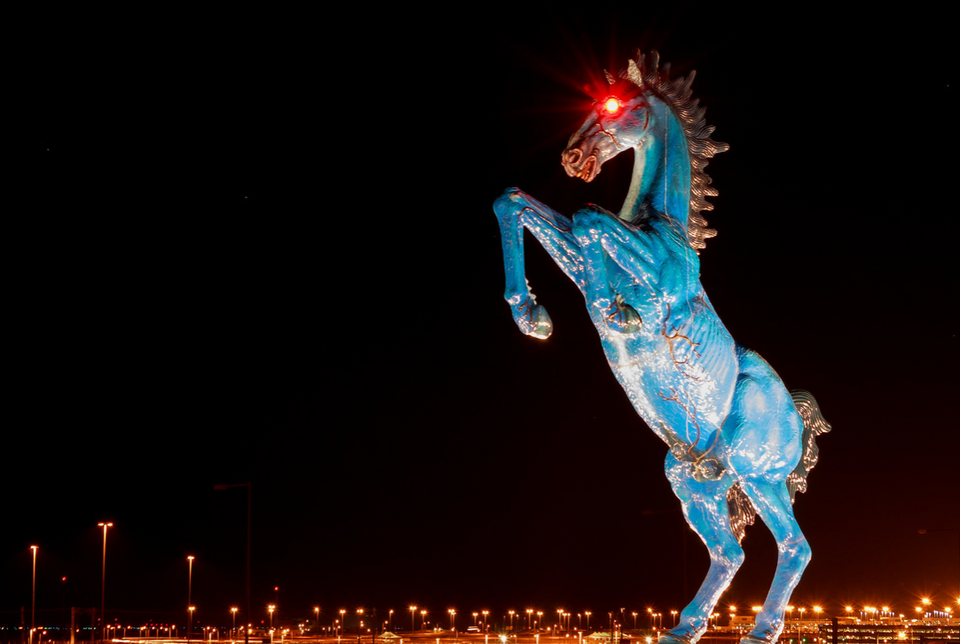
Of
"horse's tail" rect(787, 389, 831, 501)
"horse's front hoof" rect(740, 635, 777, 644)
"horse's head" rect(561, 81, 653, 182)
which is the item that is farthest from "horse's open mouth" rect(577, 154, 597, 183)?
"horse's front hoof" rect(740, 635, 777, 644)

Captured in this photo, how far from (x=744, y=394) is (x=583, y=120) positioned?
2.09 metres

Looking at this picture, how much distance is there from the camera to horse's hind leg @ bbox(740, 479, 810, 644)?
234 inches

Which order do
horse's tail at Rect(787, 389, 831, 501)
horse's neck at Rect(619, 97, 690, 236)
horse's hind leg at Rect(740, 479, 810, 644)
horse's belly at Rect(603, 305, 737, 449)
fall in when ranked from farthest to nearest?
horse's tail at Rect(787, 389, 831, 501), horse's neck at Rect(619, 97, 690, 236), horse's hind leg at Rect(740, 479, 810, 644), horse's belly at Rect(603, 305, 737, 449)

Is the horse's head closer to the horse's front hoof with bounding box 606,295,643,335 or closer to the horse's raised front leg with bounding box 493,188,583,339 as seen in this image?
the horse's raised front leg with bounding box 493,188,583,339

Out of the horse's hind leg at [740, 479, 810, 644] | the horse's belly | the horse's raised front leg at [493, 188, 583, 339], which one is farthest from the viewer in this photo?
the horse's hind leg at [740, 479, 810, 644]

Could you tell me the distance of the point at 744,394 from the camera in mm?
6066

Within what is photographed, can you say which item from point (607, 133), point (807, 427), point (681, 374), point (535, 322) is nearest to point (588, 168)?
point (607, 133)

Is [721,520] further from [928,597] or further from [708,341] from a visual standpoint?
[928,597]

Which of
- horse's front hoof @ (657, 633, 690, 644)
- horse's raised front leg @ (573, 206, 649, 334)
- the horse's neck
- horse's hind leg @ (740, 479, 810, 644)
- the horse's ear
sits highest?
the horse's ear

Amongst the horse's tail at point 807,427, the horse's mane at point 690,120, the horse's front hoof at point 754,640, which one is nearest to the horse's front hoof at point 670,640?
the horse's front hoof at point 754,640

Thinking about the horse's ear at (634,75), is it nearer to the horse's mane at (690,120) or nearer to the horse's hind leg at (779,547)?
the horse's mane at (690,120)

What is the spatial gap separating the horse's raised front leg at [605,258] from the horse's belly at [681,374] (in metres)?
0.24

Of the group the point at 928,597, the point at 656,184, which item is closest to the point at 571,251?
the point at 656,184

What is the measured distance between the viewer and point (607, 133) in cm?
616
